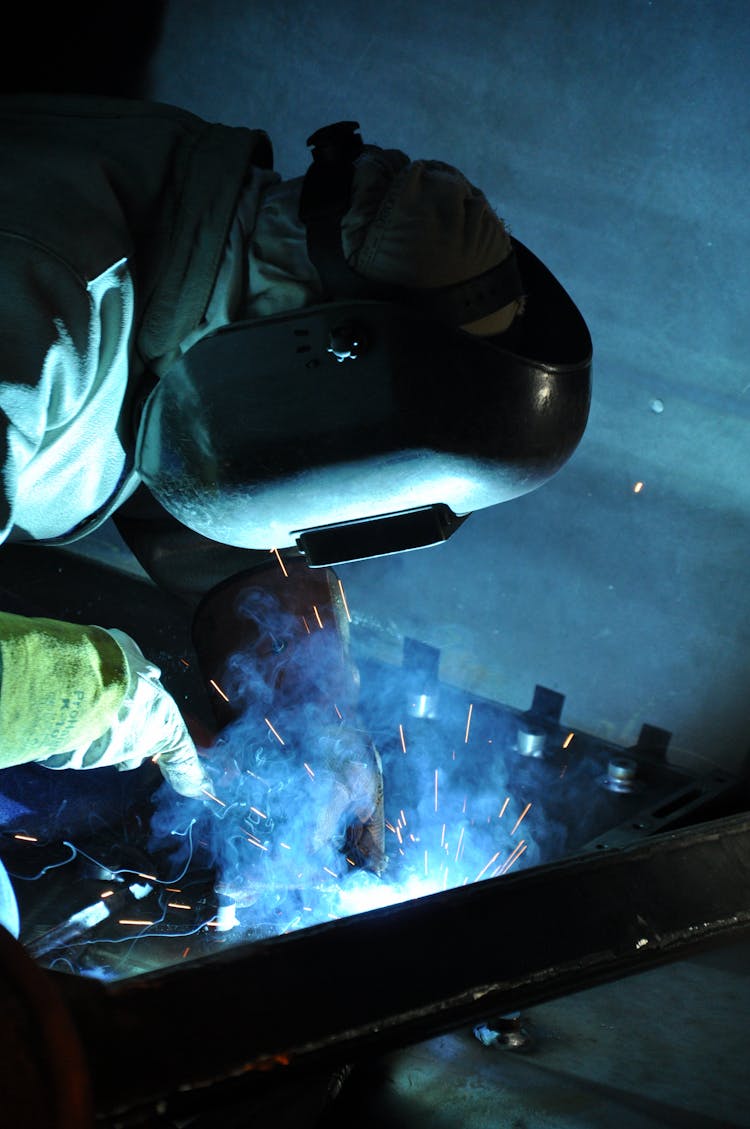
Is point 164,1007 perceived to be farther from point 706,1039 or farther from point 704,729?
point 704,729

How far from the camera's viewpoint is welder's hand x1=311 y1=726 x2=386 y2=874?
202 centimetres

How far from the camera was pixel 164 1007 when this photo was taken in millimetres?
624

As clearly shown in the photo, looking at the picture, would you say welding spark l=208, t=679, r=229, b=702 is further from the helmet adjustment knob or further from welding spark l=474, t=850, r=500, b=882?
the helmet adjustment knob

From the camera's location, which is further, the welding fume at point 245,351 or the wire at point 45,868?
the wire at point 45,868

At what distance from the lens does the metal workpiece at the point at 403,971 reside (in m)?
0.61

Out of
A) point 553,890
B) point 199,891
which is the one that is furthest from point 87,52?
point 553,890

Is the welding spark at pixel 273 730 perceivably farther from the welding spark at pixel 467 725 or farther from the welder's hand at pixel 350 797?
the welding spark at pixel 467 725

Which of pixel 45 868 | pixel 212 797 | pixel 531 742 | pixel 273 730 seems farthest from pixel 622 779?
pixel 45 868

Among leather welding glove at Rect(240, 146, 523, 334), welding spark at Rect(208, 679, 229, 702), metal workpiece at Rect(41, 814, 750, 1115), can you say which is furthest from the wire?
metal workpiece at Rect(41, 814, 750, 1115)

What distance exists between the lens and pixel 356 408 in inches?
53.9

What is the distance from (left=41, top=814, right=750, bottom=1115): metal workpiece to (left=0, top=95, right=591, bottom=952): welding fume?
2.32 ft

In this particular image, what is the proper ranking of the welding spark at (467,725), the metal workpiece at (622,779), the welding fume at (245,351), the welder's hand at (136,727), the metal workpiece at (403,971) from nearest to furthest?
the metal workpiece at (403,971), the welding fume at (245,351), the welder's hand at (136,727), the metal workpiece at (622,779), the welding spark at (467,725)

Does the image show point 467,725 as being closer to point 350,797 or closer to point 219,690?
point 350,797

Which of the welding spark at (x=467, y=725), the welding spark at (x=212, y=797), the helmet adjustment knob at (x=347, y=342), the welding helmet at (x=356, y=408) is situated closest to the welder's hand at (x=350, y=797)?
the welding spark at (x=212, y=797)
